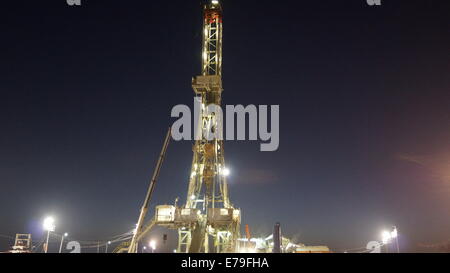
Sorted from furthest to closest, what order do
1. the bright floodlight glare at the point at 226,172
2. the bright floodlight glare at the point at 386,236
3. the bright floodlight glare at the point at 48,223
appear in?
the bright floodlight glare at the point at 226,172 → the bright floodlight glare at the point at 386,236 → the bright floodlight glare at the point at 48,223

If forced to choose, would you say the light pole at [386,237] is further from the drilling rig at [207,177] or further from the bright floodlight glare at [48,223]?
the bright floodlight glare at [48,223]

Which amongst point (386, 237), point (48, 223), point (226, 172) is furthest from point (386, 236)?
point (48, 223)

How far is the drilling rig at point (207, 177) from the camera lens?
39062 millimetres

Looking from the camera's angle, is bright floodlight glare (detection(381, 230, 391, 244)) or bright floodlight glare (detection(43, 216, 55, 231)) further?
bright floodlight glare (detection(381, 230, 391, 244))

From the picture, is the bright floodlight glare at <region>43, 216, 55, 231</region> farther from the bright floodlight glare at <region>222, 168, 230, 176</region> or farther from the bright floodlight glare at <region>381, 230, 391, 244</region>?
the bright floodlight glare at <region>381, 230, 391, 244</region>

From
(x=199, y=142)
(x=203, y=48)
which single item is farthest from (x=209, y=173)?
(x=203, y=48)

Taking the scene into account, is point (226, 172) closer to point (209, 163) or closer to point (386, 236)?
point (209, 163)

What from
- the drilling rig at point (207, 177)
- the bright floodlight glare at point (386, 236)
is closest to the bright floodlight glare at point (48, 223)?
the drilling rig at point (207, 177)

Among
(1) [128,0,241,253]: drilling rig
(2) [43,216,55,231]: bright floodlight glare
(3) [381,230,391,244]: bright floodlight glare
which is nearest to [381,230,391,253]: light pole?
(3) [381,230,391,244]: bright floodlight glare

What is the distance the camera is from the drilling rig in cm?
3906

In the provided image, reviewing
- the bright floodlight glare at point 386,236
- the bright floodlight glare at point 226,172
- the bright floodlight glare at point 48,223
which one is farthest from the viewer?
the bright floodlight glare at point 226,172

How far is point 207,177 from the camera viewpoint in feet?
138
